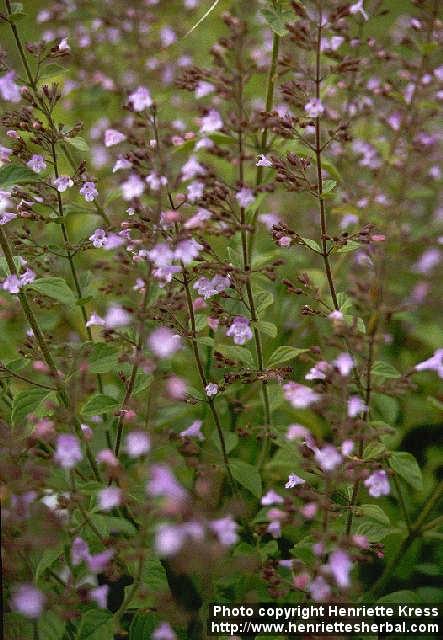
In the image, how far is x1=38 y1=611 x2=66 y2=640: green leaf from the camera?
182 cm

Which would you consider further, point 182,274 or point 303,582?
point 182,274

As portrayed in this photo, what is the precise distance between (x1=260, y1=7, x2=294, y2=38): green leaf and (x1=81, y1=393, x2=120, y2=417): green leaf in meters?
1.38

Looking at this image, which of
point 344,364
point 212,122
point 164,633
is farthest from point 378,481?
point 212,122

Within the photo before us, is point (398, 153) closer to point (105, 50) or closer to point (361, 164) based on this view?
point (361, 164)

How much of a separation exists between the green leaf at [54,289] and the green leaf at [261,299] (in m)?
0.68

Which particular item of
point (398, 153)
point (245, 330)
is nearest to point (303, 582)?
point (245, 330)

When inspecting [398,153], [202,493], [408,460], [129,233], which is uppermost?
[398,153]

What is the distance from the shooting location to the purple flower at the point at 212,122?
2281 millimetres

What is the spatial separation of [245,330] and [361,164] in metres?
1.97

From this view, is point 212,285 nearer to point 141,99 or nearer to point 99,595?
point 141,99

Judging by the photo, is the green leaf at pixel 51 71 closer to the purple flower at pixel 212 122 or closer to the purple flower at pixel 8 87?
the purple flower at pixel 8 87

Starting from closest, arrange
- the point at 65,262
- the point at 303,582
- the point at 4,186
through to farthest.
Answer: the point at 303,582 → the point at 4,186 → the point at 65,262

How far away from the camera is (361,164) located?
388cm

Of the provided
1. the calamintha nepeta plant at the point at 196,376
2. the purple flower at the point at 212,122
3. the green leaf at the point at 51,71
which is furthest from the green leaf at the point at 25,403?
the green leaf at the point at 51,71
